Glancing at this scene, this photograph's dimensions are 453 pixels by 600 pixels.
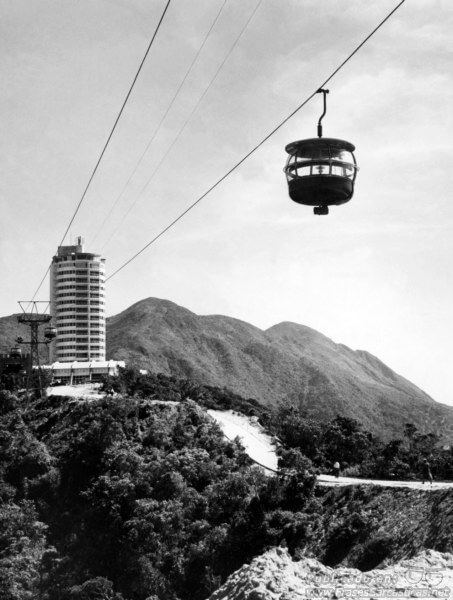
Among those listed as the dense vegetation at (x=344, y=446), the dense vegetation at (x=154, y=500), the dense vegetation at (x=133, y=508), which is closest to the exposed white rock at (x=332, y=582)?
the dense vegetation at (x=154, y=500)

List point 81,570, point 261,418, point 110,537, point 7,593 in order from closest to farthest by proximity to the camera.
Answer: point 7,593
point 81,570
point 110,537
point 261,418

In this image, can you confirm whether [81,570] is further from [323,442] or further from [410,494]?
[323,442]

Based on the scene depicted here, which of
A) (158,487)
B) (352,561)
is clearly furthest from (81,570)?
(352,561)

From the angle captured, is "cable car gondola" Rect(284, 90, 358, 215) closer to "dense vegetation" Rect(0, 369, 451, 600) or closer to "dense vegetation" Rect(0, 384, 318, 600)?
"dense vegetation" Rect(0, 369, 451, 600)

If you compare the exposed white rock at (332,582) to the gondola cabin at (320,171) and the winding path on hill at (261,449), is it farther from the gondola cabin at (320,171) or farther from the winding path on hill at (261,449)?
the winding path on hill at (261,449)

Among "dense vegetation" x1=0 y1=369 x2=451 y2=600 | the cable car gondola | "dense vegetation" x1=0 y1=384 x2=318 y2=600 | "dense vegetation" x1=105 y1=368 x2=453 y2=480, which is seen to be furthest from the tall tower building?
the cable car gondola
